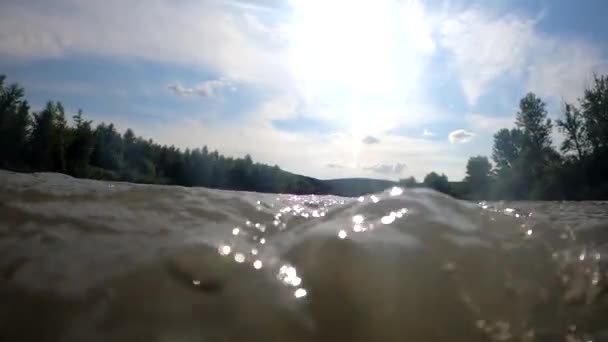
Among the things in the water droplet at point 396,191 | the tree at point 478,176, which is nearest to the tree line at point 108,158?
the tree at point 478,176

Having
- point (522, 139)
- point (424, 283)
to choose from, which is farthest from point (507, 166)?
point (424, 283)

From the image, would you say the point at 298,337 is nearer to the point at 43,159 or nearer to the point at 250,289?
the point at 250,289

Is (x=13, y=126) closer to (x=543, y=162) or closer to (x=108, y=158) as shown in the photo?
(x=108, y=158)

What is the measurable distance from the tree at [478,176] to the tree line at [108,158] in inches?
430

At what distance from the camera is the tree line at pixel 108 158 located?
3491 centimetres

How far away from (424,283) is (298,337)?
0.51 metres

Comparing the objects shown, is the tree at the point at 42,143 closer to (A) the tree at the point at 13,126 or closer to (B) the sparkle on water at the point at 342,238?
(A) the tree at the point at 13,126

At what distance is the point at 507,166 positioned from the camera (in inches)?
1348

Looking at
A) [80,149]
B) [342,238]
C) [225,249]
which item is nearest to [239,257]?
[225,249]

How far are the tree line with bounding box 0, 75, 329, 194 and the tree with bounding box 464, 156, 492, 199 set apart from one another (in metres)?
10.9

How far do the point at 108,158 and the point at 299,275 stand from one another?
49715 mm

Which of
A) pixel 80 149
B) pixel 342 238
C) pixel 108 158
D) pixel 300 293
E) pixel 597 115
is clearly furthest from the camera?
pixel 108 158

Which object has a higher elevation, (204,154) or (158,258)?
(204,154)

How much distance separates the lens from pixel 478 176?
107 ft
